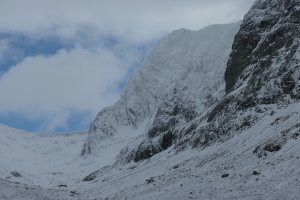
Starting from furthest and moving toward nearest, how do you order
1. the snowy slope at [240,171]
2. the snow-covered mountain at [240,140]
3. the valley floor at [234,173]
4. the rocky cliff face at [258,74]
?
the rocky cliff face at [258,74] < the snow-covered mountain at [240,140] < the valley floor at [234,173] < the snowy slope at [240,171]

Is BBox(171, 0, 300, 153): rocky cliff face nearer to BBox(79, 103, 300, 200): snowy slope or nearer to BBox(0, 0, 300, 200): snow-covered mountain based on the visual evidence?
BBox(0, 0, 300, 200): snow-covered mountain

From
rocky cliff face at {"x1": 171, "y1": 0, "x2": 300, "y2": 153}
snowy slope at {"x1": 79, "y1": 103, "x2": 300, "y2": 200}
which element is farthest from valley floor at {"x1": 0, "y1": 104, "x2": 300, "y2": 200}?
rocky cliff face at {"x1": 171, "y1": 0, "x2": 300, "y2": 153}

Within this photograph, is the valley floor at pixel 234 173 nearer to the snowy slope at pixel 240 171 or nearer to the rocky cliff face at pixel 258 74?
the snowy slope at pixel 240 171

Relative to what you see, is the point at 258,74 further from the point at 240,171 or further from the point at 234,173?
Answer: the point at 240,171

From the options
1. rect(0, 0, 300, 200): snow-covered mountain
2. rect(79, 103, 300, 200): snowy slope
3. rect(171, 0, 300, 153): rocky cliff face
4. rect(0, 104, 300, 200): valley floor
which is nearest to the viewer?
rect(79, 103, 300, 200): snowy slope

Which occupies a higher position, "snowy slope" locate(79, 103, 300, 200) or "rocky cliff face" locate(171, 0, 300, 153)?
"rocky cliff face" locate(171, 0, 300, 153)

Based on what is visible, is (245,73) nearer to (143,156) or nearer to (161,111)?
(143,156)

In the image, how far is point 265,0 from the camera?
Answer: 98125 mm

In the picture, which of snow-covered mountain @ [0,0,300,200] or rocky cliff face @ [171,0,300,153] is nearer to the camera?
snow-covered mountain @ [0,0,300,200]

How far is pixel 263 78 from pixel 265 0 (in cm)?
3036

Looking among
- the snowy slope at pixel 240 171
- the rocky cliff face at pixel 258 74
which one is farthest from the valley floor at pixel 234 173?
the rocky cliff face at pixel 258 74

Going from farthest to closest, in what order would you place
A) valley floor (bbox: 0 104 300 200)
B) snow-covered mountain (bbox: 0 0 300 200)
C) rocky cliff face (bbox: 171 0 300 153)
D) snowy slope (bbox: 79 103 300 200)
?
rocky cliff face (bbox: 171 0 300 153) < snow-covered mountain (bbox: 0 0 300 200) < valley floor (bbox: 0 104 300 200) < snowy slope (bbox: 79 103 300 200)

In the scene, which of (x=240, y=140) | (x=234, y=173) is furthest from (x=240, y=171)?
(x=240, y=140)

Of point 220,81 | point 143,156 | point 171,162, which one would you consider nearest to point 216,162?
point 171,162
